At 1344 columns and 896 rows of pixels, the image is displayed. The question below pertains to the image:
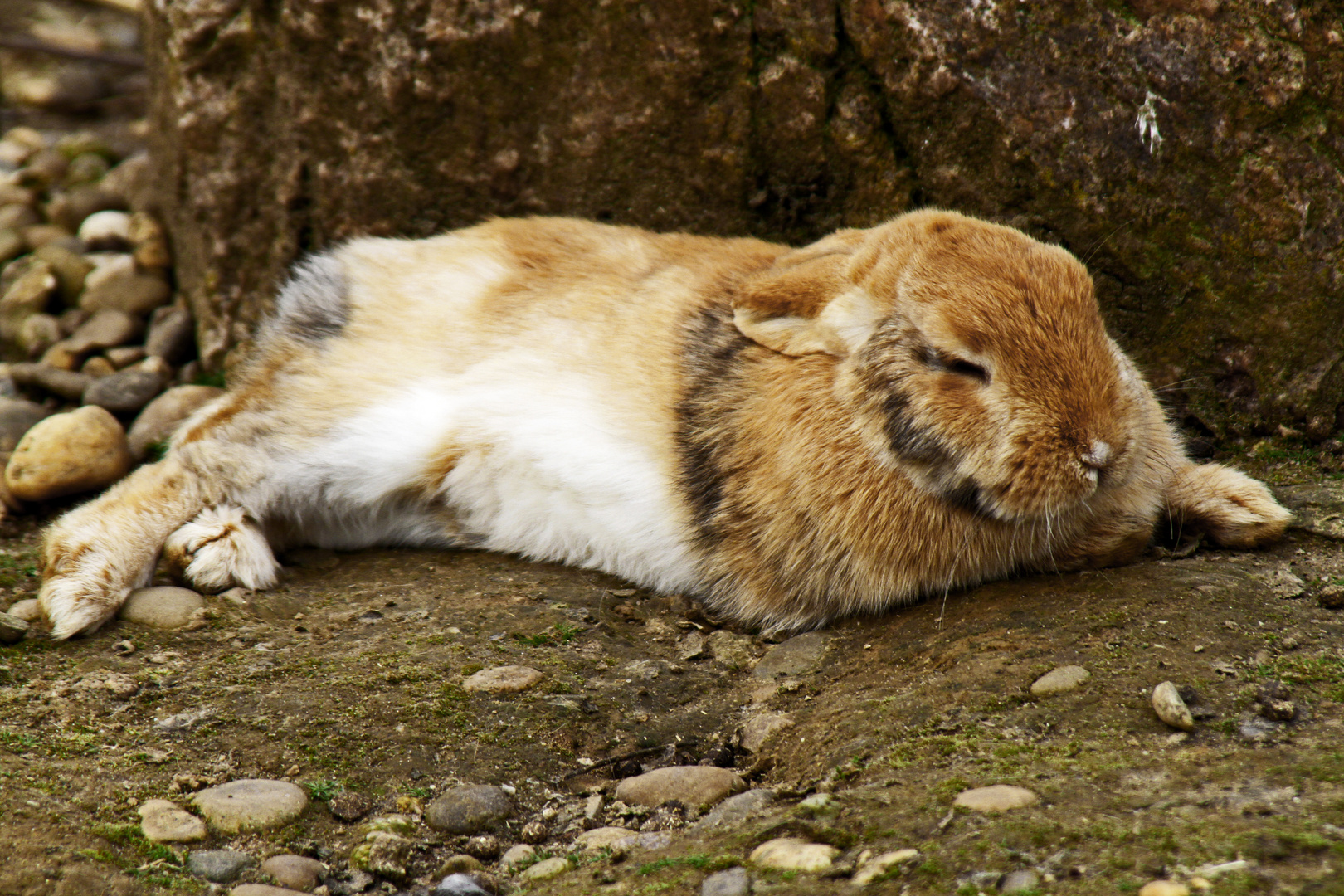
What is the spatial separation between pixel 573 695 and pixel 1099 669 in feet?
4.75

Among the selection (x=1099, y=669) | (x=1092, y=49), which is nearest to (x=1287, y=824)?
(x=1099, y=669)

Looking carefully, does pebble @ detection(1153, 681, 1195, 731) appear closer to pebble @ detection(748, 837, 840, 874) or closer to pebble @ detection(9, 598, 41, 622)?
pebble @ detection(748, 837, 840, 874)

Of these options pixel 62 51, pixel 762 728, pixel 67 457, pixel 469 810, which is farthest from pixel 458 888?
pixel 62 51

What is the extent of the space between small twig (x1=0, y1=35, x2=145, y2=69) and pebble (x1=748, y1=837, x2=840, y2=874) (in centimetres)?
797

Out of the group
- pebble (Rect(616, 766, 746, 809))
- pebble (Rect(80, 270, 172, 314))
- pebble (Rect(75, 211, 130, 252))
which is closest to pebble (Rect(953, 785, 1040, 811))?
pebble (Rect(616, 766, 746, 809))

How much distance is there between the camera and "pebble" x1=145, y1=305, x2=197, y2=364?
5469 mm

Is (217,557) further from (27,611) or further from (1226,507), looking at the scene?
(1226,507)

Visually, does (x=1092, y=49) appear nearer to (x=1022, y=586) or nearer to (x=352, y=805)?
(x=1022, y=586)

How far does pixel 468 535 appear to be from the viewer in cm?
417

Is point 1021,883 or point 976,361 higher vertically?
point 976,361

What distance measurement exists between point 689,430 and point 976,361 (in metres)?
1.01

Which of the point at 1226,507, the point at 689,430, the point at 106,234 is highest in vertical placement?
the point at 106,234

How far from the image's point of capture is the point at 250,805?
2.64 meters

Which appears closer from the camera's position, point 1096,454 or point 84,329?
point 1096,454
